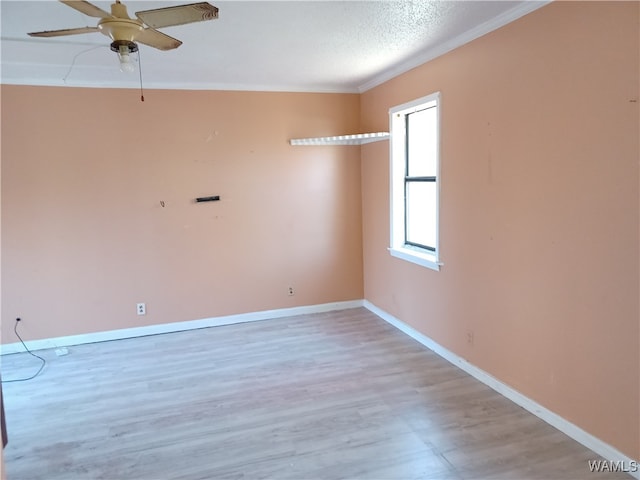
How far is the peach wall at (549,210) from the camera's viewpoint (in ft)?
7.16

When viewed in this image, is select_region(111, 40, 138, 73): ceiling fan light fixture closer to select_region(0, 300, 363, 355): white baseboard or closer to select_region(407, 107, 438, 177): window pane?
select_region(407, 107, 438, 177): window pane

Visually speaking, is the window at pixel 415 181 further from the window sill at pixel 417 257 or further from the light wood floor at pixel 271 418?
the light wood floor at pixel 271 418

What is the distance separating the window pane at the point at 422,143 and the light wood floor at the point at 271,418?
158cm

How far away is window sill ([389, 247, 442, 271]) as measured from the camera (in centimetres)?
377

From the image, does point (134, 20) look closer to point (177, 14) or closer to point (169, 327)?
point (177, 14)

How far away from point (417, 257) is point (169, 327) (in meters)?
2.58

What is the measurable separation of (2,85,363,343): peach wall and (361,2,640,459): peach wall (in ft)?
5.19

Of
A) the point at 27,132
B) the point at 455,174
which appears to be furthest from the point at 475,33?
the point at 27,132

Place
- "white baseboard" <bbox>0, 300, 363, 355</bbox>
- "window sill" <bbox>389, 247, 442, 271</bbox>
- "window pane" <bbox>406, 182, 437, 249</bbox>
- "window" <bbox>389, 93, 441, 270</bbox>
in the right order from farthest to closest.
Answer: "white baseboard" <bbox>0, 300, 363, 355</bbox>, "window pane" <bbox>406, 182, 437, 249</bbox>, "window" <bbox>389, 93, 441, 270</bbox>, "window sill" <bbox>389, 247, 442, 271</bbox>

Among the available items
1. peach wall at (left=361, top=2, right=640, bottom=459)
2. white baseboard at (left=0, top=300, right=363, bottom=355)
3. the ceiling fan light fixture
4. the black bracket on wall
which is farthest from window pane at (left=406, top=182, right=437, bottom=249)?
the ceiling fan light fixture

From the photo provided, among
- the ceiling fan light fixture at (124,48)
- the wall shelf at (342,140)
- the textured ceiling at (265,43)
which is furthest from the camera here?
the wall shelf at (342,140)

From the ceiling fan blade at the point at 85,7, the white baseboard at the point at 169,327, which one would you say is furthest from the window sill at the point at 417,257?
the ceiling fan blade at the point at 85,7

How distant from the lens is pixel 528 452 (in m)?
2.42

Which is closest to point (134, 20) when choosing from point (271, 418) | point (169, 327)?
point (271, 418)
